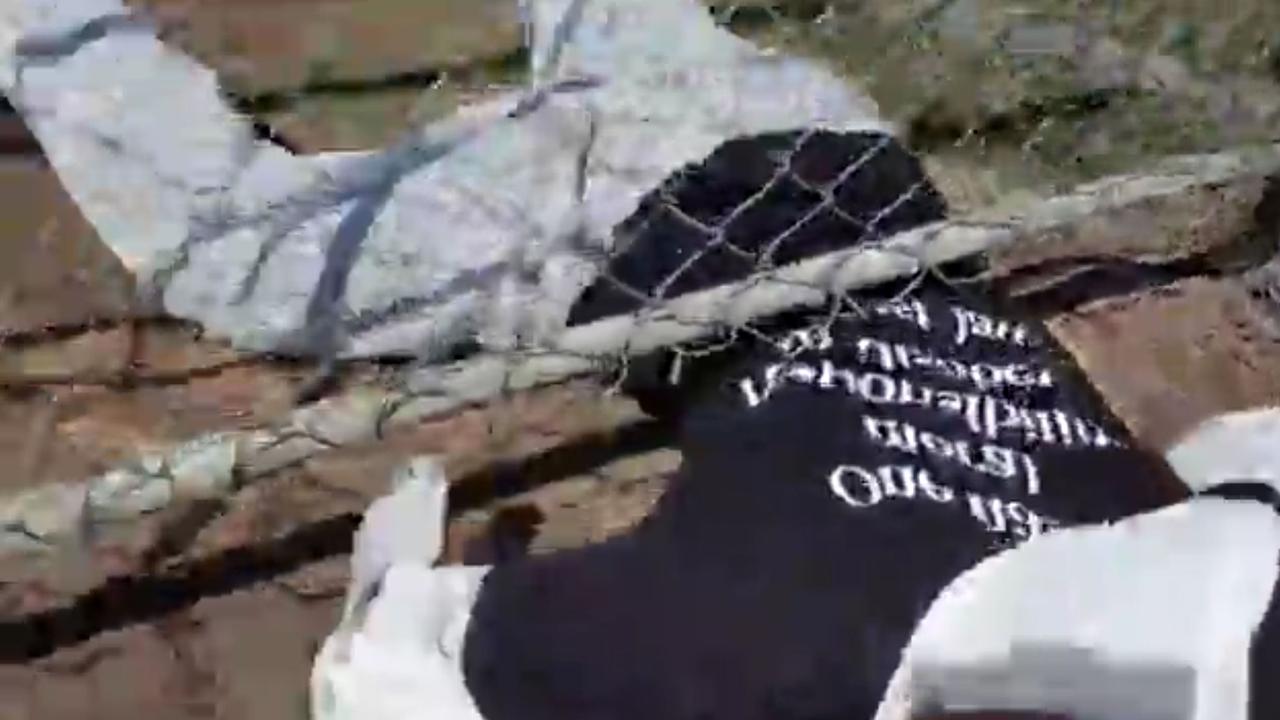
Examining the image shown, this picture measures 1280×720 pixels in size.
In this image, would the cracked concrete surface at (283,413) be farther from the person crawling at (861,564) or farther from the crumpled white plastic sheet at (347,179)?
Answer: the person crawling at (861,564)

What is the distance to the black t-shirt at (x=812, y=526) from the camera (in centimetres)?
91

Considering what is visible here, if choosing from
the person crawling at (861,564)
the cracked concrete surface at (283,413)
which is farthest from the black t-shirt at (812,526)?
the cracked concrete surface at (283,413)

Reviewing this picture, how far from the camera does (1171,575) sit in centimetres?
85

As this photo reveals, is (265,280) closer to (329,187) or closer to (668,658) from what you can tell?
(329,187)

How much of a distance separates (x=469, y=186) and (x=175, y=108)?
0.90 ft

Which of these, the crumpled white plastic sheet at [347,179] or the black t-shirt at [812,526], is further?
the crumpled white plastic sheet at [347,179]

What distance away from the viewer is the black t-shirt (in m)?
0.91

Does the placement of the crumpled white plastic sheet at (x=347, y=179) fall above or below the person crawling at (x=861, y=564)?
above

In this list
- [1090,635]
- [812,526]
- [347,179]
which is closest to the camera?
[1090,635]

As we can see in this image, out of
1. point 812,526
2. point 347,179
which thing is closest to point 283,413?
point 347,179

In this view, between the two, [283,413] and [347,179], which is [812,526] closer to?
[283,413]

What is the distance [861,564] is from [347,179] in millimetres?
753

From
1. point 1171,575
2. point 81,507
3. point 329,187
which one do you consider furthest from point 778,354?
point 329,187

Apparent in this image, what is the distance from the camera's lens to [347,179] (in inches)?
59.7
